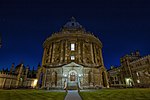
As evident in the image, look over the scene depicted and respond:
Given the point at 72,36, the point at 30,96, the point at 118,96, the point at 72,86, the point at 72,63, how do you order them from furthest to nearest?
the point at 72,36 < the point at 72,63 < the point at 72,86 < the point at 118,96 < the point at 30,96

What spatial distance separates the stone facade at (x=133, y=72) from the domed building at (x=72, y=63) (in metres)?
15.7

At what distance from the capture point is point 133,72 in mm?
50969

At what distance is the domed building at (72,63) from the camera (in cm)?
3391

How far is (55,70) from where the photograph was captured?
117ft

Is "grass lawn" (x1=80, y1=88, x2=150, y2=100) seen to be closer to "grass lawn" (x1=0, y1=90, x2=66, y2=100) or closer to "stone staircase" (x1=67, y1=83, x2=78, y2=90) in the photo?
"grass lawn" (x1=0, y1=90, x2=66, y2=100)

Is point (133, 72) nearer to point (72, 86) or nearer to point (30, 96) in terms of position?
point (72, 86)

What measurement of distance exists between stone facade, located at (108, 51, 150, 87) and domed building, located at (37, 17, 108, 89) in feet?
51.6

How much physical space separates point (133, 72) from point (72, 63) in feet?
112

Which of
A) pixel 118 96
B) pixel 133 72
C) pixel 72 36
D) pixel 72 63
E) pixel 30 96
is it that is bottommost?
pixel 118 96

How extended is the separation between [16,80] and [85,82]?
38.6 metres

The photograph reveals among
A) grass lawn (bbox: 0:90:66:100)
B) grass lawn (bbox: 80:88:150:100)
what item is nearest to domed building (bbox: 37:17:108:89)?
grass lawn (bbox: 0:90:66:100)

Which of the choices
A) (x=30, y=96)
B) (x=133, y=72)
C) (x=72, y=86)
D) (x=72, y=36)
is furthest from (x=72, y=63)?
(x=133, y=72)

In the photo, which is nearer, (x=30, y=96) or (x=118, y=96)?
(x=30, y=96)

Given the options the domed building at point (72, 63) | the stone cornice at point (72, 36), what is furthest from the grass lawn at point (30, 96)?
the stone cornice at point (72, 36)
